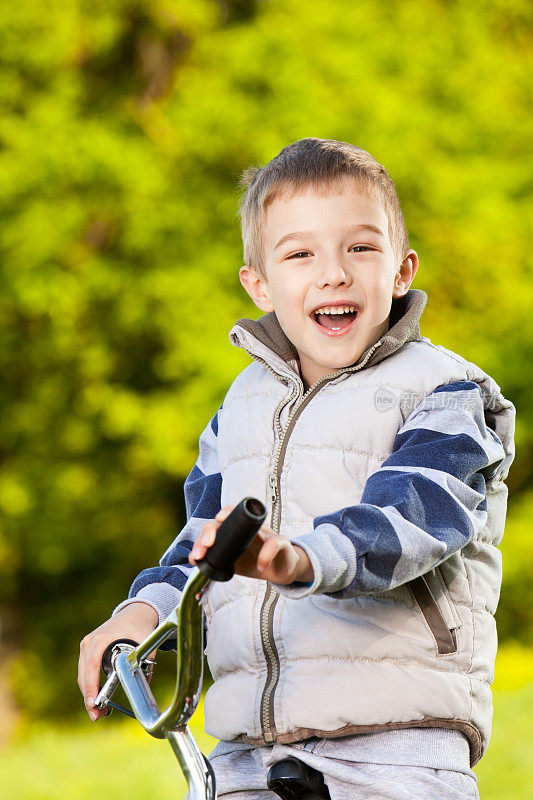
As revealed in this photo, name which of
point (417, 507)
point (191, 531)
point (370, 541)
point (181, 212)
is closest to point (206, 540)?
point (370, 541)

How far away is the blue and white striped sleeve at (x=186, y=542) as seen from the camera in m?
2.47

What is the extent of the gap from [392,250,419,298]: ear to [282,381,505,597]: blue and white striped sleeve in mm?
339

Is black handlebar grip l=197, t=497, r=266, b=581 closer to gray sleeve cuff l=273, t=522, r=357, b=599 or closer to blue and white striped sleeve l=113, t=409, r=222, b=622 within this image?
gray sleeve cuff l=273, t=522, r=357, b=599

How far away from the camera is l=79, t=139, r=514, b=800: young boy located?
2.01 m

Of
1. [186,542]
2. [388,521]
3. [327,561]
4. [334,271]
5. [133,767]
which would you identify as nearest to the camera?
[327,561]

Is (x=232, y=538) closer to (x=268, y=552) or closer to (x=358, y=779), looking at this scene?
(x=268, y=552)

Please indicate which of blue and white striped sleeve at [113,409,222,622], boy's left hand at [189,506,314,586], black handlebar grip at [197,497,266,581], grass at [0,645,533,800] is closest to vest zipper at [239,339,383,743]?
blue and white striped sleeve at [113,409,222,622]

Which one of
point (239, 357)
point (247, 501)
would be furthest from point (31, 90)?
point (247, 501)

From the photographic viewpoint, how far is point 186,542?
2.57 meters

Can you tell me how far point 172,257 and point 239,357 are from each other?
3.79 ft

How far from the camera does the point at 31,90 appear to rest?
985 centimetres

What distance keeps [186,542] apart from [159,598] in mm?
168

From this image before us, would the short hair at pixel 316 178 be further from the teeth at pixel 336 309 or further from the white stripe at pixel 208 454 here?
the white stripe at pixel 208 454

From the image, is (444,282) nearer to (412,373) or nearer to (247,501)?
(412,373)
